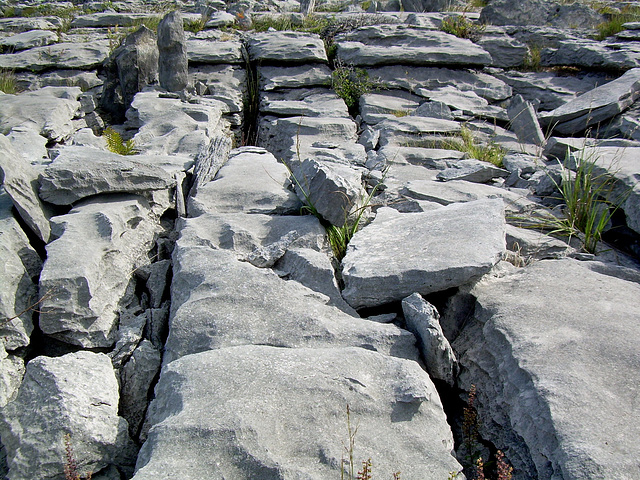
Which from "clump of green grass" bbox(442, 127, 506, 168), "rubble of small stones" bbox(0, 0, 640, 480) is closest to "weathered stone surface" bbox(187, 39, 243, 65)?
"rubble of small stones" bbox(0, 0, 640, 480)

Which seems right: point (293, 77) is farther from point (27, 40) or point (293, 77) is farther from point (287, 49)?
point (27, 40)

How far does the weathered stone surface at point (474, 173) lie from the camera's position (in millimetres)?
5301

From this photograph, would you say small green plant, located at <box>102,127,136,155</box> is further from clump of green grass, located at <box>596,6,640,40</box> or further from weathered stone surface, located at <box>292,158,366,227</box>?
clump of green grass, located at <box>596,6,640,40</box>

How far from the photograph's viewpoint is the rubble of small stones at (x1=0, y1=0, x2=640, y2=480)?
2176 millimetres

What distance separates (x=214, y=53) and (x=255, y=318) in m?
7.39

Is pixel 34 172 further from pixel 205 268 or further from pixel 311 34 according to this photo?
pixel 311 34

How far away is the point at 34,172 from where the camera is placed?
3.87m

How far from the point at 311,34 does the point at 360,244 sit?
24.7 feet

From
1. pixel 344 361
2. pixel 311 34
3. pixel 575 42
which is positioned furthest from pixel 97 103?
pixel 575 42

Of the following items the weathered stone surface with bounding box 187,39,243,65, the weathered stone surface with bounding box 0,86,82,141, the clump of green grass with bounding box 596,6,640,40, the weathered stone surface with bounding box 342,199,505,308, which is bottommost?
the weathered stone surface with bounding box 0,86,82,141

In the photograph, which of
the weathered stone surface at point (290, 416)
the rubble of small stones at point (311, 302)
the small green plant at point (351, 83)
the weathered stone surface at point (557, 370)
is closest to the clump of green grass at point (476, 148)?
the rubble of small stones at point (311, 302)

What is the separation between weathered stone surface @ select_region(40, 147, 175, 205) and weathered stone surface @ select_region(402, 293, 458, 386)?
250cm

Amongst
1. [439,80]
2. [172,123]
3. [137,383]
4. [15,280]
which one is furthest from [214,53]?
[137,383]

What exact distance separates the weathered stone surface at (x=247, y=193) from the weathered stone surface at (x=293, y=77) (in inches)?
147
